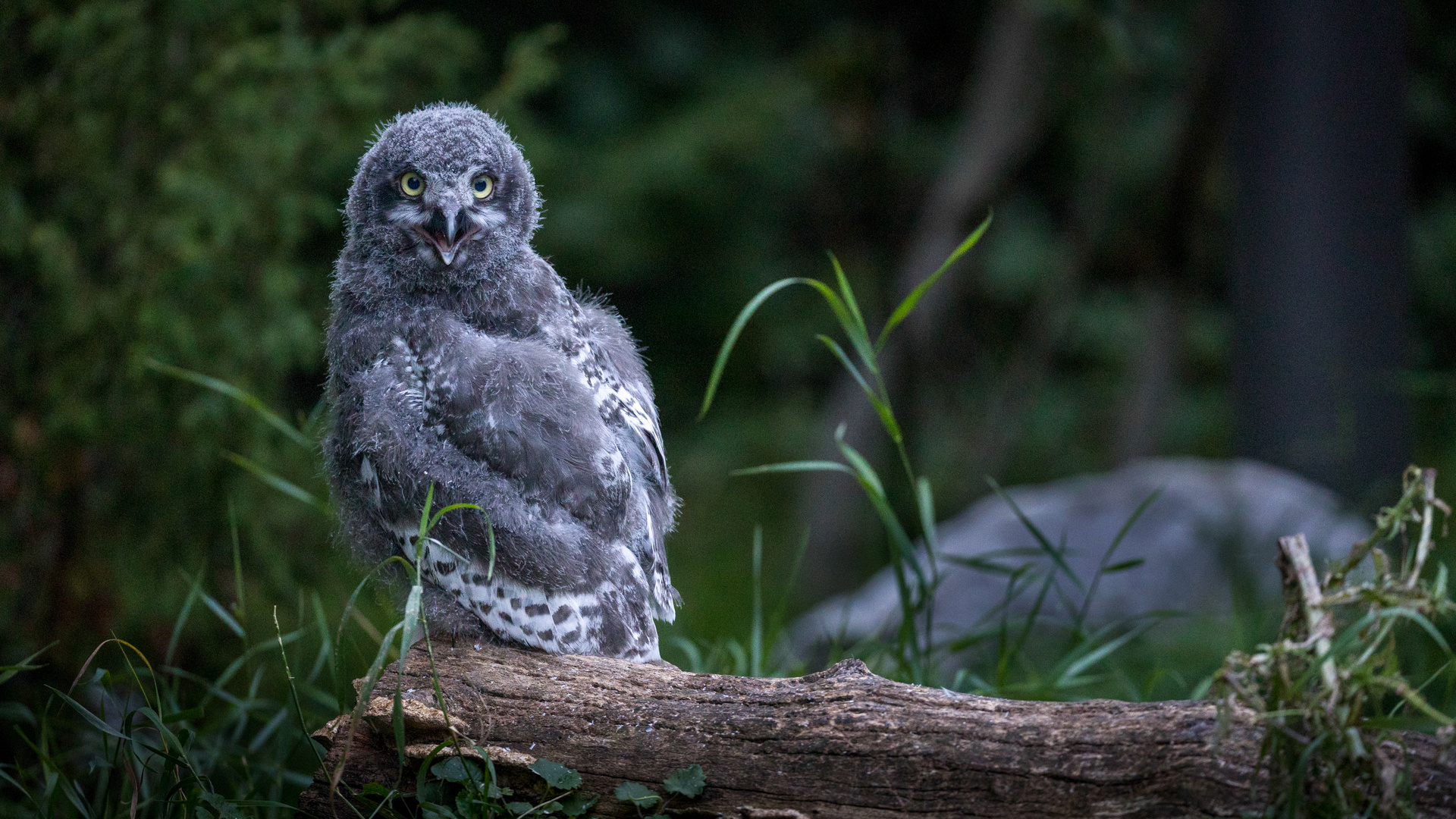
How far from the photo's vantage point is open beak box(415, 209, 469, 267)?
77.7 inches

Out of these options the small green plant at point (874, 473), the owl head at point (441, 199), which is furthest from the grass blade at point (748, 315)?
the owl head at point (441, 199)

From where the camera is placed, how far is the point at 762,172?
712cm

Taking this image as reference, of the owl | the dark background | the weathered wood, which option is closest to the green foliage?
the weathered wood

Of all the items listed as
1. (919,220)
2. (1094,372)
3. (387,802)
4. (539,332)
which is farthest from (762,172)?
(387,802)

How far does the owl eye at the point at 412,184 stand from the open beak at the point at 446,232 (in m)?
0.06

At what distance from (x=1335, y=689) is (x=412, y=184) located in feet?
5.72

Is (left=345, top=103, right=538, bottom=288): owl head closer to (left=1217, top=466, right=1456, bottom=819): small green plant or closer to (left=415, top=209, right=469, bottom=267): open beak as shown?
(left=415, top=209, right=469, bottom=267): open beak

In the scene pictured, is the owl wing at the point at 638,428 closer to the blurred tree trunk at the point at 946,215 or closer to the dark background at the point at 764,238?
the dark background at the point at 764,238

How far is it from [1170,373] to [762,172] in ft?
9.54

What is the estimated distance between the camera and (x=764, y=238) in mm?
7363

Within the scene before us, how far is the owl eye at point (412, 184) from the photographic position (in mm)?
2004

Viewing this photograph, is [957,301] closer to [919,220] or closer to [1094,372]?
[919,220]

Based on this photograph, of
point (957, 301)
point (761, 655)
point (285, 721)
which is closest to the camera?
point (285, 721)

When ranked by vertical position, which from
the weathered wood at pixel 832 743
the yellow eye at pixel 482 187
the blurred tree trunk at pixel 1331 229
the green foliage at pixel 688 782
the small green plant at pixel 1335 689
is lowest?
the green foliage at pixel 688 782
